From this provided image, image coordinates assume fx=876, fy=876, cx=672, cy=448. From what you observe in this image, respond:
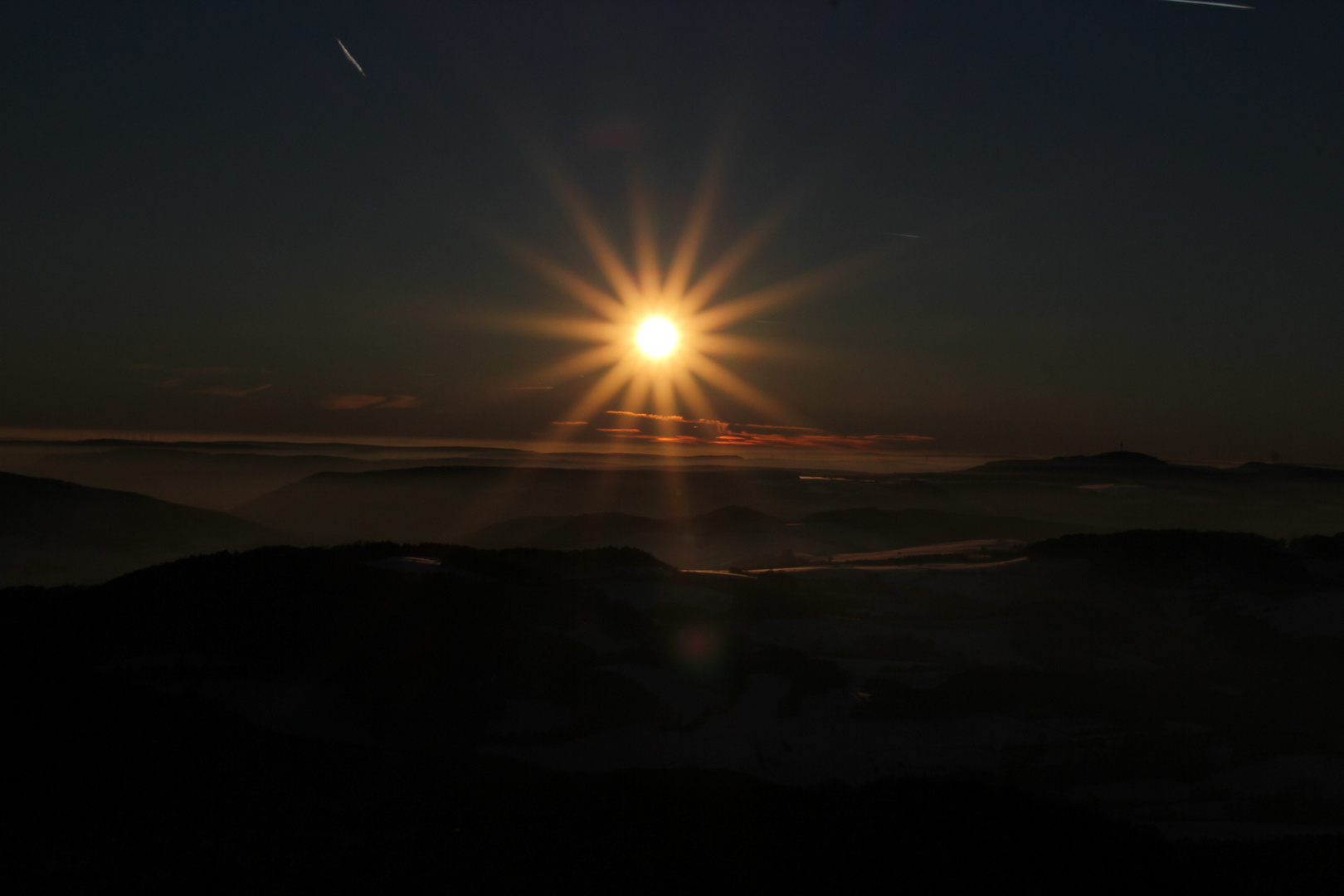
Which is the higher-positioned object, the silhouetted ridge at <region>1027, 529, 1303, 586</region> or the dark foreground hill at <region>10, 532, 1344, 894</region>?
the silhouetted ridge at <region>1027, 529, 1303, 586</region>

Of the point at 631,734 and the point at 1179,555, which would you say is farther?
the point at 1179,555

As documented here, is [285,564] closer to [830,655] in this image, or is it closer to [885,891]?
[830,655]

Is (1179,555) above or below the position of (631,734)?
above

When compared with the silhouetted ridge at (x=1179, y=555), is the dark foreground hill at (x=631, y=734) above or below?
below

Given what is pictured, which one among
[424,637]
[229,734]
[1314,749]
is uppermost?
[424,637]

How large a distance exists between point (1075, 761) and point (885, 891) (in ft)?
133

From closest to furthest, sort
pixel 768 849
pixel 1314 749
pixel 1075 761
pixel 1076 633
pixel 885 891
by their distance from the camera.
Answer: pixel 885 891 < pixel 768 849 < pixel 1075 761 < pixel 1314 749 < pixel 1076 633

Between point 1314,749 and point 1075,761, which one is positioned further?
point 1314,749

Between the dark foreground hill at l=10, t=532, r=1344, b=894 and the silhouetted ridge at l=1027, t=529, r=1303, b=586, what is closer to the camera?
the dark foreground hill at l=10, t=532, r=1344, b=894

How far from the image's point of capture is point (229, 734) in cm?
4975

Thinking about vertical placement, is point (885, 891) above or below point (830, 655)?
below

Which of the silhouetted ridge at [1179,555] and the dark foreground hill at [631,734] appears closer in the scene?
the dark foreground hill at [631,734]

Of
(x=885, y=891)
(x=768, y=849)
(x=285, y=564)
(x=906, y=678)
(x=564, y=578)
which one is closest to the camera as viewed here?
(x=885, y=891)

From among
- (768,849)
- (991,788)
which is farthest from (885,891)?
(991,788)
